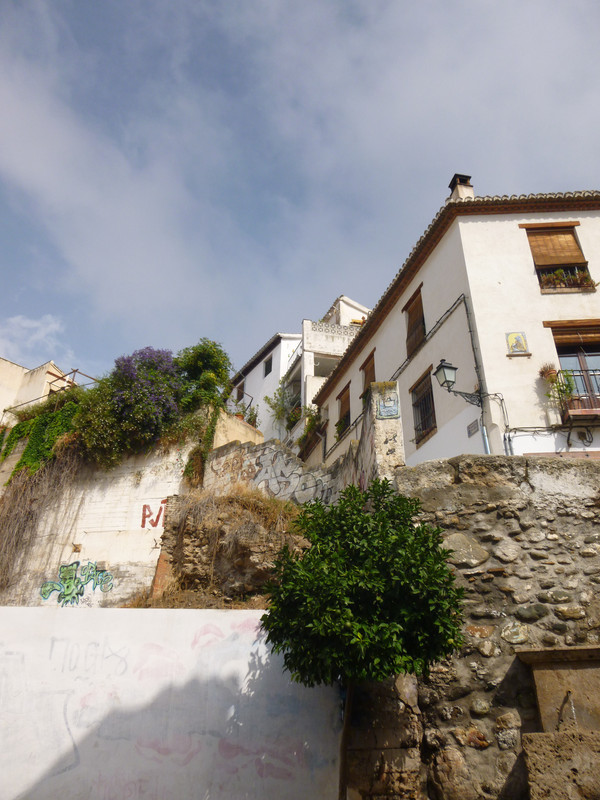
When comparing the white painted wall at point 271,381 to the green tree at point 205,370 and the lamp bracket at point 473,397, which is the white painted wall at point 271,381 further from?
the lamp bracket at point 473,397

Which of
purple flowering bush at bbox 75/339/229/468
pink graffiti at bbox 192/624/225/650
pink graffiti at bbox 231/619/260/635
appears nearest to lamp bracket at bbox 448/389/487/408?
purple flowering bush at bbox 75/339/229/468

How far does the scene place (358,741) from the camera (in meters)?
5.03

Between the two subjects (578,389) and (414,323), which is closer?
(578,389)

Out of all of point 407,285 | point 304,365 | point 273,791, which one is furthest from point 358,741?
point 304,365

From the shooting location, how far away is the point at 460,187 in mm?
14578

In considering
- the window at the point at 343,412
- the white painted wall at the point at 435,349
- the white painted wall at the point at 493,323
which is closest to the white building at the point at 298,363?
the window at the point at 343,412

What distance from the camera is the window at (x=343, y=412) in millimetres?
17844

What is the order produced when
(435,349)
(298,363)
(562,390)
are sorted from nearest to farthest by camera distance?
(562,390) → (435,349) → (298,363)

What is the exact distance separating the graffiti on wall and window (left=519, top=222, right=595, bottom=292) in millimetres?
12041

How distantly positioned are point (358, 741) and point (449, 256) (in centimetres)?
1157

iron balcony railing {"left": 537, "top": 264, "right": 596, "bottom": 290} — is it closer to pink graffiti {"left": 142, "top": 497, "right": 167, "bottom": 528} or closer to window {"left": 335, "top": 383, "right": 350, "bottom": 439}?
window {"left": 335, "top": 383, "right": 350, "bottom": 439}

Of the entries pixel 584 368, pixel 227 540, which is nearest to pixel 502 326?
pixel 584 368

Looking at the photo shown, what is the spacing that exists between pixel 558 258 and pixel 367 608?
11.7 meters

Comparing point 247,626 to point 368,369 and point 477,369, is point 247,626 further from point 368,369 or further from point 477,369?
point 368,369
